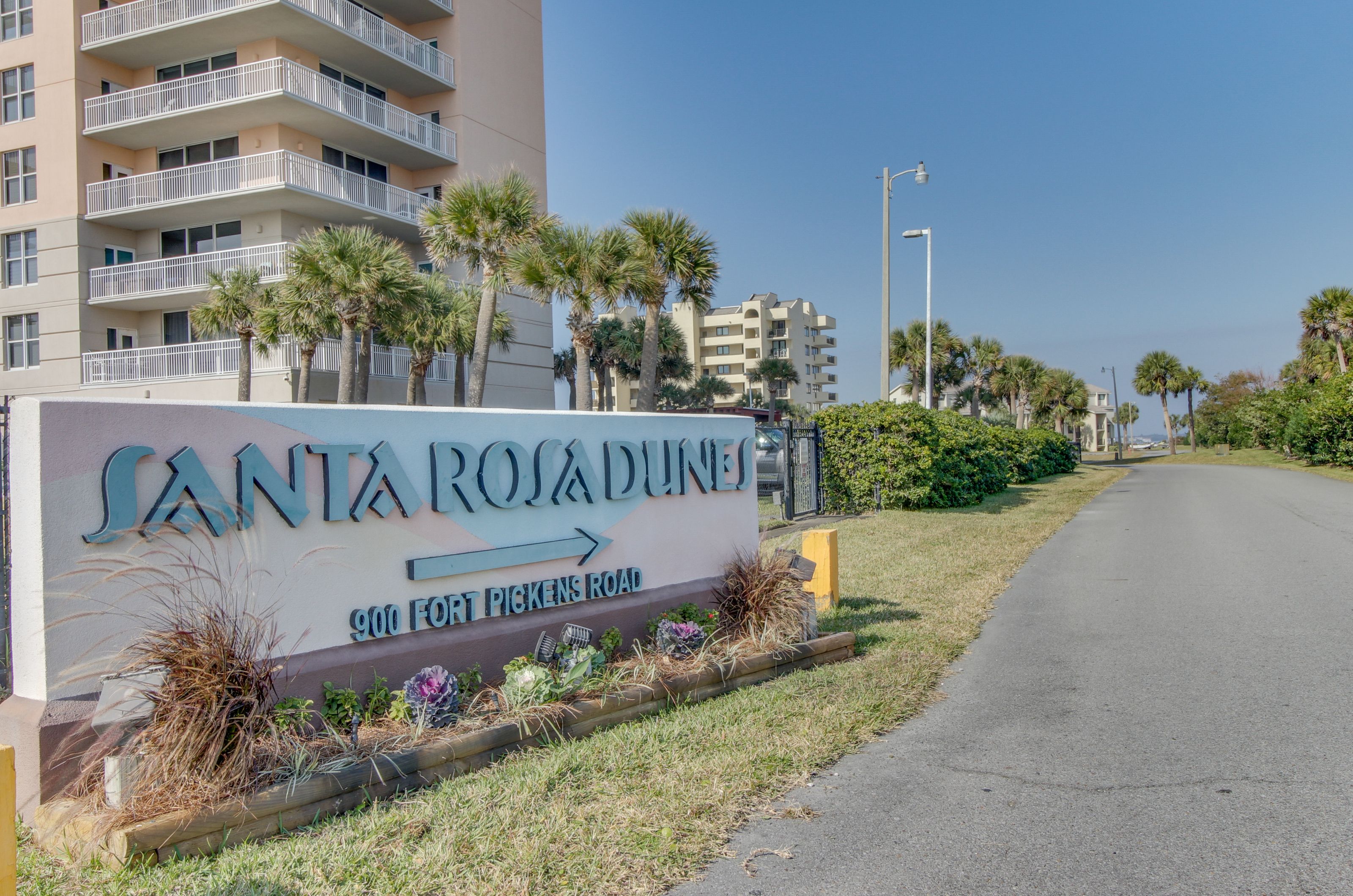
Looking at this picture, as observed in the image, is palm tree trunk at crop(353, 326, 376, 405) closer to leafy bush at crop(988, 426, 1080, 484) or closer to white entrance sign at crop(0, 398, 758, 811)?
leafy bush at crop(988, 426, 1080, 484)

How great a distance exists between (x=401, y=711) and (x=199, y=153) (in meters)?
28.6

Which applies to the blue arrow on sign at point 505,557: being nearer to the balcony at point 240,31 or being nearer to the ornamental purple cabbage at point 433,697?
the ornamental purple cabbage at point 433,697

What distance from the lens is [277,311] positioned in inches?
908

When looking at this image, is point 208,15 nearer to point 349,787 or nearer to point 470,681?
point 470,681

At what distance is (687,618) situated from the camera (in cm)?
678

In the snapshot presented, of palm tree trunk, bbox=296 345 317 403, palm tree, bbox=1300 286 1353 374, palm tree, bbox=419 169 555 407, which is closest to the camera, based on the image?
palm tree, bbox=419 169 555 407

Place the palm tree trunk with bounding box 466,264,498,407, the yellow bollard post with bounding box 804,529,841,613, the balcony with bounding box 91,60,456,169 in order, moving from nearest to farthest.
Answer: the yellow bollard post with bounding box 804,529,841,613, the palm tree trunk with bounding box 466,264,498,407, the balcony with bounding box 91,60,456,169

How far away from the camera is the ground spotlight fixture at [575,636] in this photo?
5.88 m

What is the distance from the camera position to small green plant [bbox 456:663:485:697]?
5297mm

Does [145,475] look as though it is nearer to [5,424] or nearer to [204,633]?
[204,633]

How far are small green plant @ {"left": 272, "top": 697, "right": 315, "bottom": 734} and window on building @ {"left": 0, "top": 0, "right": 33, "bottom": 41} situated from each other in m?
32.8

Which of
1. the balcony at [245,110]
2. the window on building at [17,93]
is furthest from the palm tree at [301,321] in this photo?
the window on building at [17,93]

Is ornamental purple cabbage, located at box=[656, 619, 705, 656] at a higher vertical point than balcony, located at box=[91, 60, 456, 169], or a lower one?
lower

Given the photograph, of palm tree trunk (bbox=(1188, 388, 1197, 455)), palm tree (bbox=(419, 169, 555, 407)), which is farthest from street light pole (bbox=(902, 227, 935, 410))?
palm tree trunk (bbox=(1188, 388, 1197, 455))
